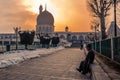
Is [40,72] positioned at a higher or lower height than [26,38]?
lower

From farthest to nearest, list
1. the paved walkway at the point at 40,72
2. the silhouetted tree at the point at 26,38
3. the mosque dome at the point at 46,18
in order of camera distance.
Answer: the mosque dome at the point at 46,18, the silhouetted tree at the point at 26,38, the paved walkway at the point at 40,72

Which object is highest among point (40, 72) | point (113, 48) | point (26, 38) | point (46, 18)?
point (46, 18)

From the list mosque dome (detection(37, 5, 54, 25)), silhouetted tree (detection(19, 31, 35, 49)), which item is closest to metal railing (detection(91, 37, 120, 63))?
silhouetted tree (detection(19, 31, 35, 49))

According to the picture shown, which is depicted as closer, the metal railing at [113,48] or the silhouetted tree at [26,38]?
the metal railing at [113,48]

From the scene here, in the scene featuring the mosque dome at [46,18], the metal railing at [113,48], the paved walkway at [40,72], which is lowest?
the paved walkway at [40,72]

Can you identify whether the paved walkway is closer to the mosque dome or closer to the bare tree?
the bare tree

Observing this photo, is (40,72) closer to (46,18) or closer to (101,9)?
(101,9)

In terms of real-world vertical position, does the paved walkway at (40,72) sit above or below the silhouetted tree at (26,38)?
below

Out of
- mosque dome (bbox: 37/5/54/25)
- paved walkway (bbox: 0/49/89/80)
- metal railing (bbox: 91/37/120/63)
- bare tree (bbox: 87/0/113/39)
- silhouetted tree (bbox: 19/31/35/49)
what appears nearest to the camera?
paved walkway (bbox: 0/49/89/80)

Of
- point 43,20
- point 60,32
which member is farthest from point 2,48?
→ point 60,32

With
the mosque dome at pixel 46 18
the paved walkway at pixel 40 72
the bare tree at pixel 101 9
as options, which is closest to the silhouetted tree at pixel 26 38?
the bare tree at pixel 101 9

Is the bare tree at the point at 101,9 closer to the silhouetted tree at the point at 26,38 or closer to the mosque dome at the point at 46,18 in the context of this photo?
the silhouetted tree at the point at 26,38

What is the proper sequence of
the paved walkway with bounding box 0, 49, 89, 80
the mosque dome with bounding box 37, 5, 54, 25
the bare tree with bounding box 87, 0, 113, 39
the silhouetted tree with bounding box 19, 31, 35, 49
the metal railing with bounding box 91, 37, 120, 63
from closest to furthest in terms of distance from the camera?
1. the paved walkway with bounding box 0, 49, 89, 80
2. the metal railing with bounding box 91, 37, 120, 63
3. the bare tree with bounding box 87, 0, 113, 39
4. the silhouetted tree with bounding box 19, 31, 35, 49
5. the mosque dome with bounding box 37, 5, 54, 25

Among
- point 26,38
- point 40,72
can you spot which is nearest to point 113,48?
point 40,72
